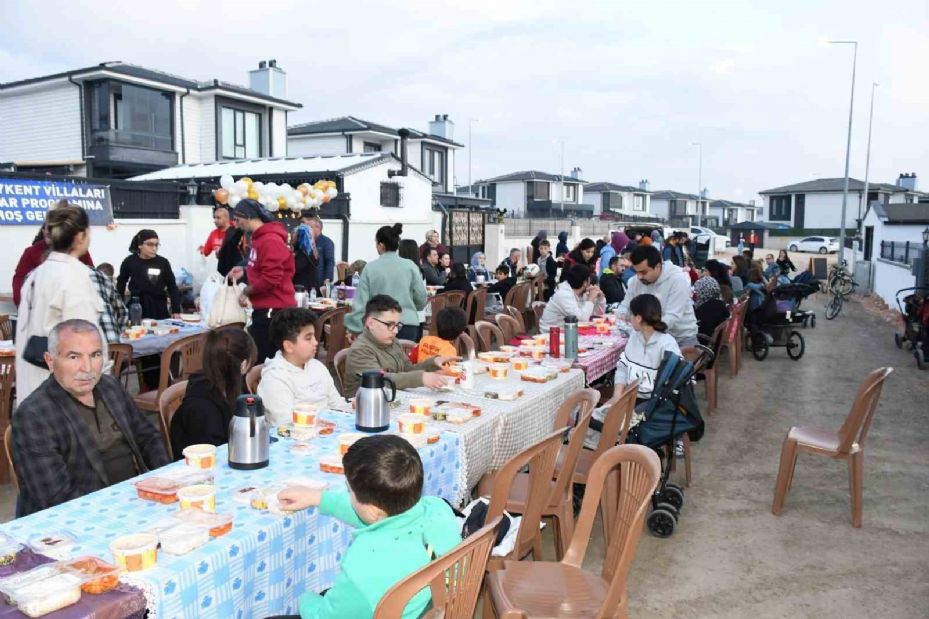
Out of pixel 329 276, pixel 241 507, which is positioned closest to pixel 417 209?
pixel 329 276

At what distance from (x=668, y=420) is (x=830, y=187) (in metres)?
56.8

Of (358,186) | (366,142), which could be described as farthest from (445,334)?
(366,142)

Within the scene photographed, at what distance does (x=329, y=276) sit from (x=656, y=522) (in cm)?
677

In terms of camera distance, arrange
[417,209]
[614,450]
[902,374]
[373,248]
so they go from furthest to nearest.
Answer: [417,209] → [373,248] → [902,374] → [614,450]

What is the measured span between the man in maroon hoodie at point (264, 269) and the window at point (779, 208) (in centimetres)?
5896

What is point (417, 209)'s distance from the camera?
2075 centimetres

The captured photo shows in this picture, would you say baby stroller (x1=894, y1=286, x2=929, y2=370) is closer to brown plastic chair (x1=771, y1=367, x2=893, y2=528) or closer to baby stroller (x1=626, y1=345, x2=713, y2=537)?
brown plastic chair (x1=771, y1=367, x2=893, y2=528)

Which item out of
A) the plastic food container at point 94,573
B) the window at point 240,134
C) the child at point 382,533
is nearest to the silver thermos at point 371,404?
the child at point 382,533

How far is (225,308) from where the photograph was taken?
19.3 ft

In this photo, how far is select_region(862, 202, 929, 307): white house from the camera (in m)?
16.9

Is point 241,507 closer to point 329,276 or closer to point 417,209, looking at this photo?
point 329,276

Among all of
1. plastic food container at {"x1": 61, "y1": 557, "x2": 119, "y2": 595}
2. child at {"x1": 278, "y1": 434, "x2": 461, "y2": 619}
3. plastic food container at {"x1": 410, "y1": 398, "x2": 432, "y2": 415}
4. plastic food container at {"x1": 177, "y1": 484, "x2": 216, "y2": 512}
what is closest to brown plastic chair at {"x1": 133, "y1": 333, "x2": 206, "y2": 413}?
plastic food container at {"x1": 410, "y1": 398, "x2": 432, "y2": 415}

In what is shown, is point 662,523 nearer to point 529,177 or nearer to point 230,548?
point 230,548

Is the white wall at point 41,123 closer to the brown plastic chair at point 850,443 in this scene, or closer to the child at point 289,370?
the child at point 289,370
